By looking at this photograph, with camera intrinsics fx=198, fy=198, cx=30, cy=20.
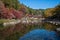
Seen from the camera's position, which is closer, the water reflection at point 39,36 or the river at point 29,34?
the water reflection at point 39,36

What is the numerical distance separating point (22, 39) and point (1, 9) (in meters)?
42.1

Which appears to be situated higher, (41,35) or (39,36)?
(39,36)

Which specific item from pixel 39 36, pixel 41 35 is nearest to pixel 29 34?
pixel 41 35

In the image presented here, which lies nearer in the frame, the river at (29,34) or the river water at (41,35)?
the river water at (41,35)

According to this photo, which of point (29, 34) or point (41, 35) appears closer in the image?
point (41, 35)

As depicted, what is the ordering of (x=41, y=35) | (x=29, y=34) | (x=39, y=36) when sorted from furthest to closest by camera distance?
(x=29, y=34)
(x=41, y=35)
(x=39, y=36)

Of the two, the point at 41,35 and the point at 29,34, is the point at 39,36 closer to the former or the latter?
the point at 41,35

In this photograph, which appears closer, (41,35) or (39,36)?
(39,36)

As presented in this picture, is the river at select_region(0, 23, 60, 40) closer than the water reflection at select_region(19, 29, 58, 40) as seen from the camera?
No

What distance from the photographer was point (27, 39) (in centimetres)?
2639

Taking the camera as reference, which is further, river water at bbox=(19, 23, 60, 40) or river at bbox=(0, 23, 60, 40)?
river at bbox=(0, 23, 60, 40)

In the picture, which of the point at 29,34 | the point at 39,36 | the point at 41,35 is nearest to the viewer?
the point at 39,36

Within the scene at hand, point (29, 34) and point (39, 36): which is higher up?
point (39, 36)

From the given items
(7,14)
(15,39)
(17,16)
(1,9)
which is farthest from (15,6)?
(15,39)
